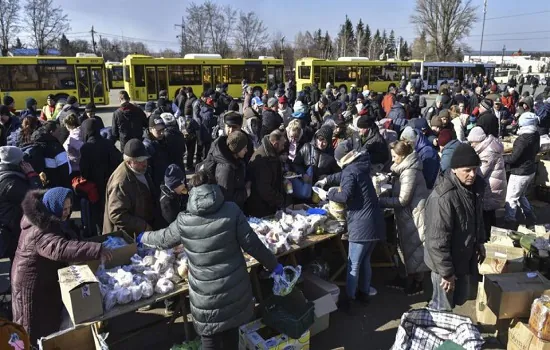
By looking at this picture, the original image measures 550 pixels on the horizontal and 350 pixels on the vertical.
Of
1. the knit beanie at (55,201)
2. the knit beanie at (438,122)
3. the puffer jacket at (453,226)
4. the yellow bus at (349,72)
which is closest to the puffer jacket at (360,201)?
the puffer jacket at (453,226)

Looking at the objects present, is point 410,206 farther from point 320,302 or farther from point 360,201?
point 320,302

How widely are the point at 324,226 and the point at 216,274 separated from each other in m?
1.97

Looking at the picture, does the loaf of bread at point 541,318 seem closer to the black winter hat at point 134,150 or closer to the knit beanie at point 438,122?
the knit beanie at point 438,122

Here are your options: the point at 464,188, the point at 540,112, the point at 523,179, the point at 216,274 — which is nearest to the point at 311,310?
the point at 216,274

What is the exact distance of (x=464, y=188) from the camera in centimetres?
346

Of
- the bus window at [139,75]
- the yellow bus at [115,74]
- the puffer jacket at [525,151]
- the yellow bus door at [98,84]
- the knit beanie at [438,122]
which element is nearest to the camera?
the puffer jacket at [525,151]

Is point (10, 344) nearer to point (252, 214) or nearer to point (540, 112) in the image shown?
point (252, 214)

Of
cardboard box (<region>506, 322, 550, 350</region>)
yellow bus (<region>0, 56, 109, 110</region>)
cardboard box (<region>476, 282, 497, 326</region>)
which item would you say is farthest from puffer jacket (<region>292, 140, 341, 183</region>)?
yellow bus (<region>0, 56, 109, 110</region>)

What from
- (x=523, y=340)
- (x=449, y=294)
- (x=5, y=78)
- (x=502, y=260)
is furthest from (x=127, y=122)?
(x=5, y=78)

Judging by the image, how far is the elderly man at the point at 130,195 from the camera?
4125mm

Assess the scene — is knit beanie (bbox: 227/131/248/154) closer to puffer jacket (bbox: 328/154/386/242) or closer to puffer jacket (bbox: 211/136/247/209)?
puffer jacket (bbox: 211/136/247/209)

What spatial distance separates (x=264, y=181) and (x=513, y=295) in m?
2.73

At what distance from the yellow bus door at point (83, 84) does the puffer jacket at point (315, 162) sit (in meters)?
17.1

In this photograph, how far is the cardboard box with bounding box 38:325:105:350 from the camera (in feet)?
10.3
